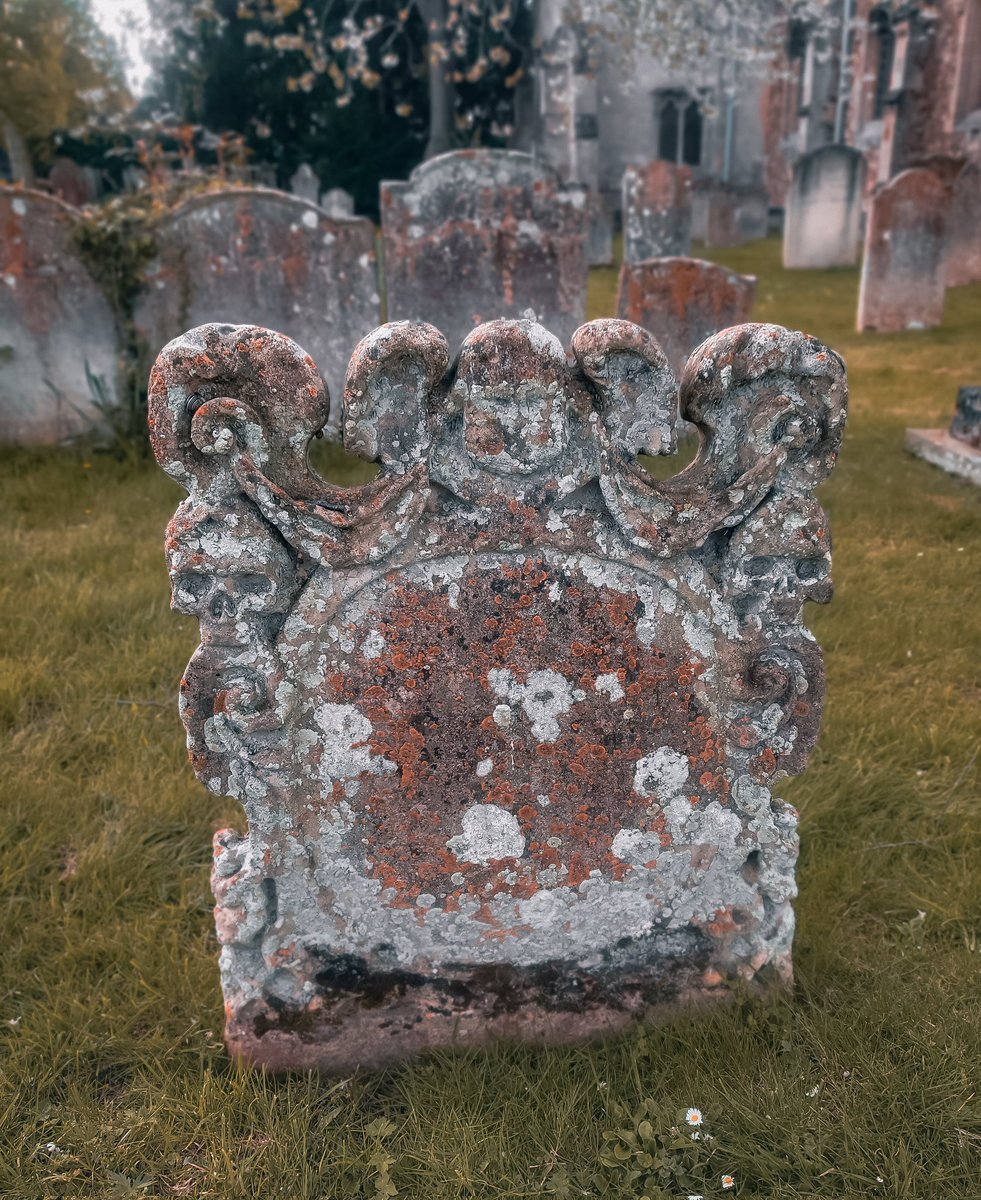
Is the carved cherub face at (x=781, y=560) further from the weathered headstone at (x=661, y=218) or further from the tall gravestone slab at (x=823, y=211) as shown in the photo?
the tall gravestone slab at (x=823, y=211)

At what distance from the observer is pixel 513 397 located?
1.73 m

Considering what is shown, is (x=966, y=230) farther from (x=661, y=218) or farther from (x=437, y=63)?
(x=437, y=63)

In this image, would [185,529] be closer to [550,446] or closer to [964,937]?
[550,446]

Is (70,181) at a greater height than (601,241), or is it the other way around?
(70,181)

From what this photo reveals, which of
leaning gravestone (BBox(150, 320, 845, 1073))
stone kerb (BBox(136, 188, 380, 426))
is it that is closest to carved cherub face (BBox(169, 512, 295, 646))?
leaning gravestone (BBox(150, 320, 845, 1073))

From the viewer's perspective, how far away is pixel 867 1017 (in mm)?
2230

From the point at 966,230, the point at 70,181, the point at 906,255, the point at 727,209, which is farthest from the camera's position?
the point at 70,181

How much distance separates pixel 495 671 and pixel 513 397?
598 mm

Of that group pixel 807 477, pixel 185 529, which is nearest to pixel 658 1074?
pixel 807 477

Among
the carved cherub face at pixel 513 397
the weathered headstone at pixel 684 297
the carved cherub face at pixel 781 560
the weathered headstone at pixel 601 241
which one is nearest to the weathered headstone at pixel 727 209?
the weathered headstone at pixel 601 241

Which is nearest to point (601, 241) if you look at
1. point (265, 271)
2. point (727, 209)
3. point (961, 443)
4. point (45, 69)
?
point (727, 209)

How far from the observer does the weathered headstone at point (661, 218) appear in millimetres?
10773

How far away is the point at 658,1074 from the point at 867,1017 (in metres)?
0.54

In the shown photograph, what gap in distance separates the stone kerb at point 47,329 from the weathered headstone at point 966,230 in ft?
35.1
